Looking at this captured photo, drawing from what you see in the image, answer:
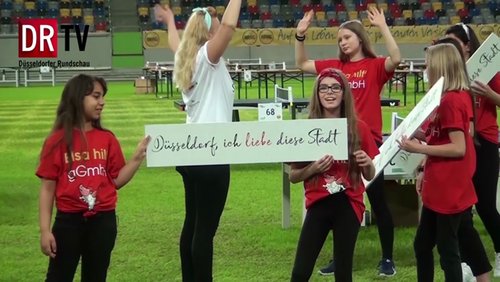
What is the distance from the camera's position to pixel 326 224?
409 cm

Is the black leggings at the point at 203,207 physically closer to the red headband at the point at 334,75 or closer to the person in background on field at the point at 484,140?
the red headband at the point at 334,75

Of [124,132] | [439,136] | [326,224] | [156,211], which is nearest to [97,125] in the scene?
[326,224]

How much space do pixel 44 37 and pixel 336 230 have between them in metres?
34.1

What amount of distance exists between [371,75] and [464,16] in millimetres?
34490

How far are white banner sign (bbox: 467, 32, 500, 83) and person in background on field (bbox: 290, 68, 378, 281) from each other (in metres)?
1.13

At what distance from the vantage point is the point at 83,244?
3.95 m

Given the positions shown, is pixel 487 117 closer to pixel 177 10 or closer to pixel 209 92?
pixel 209 92

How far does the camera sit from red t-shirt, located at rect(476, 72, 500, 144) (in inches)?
201

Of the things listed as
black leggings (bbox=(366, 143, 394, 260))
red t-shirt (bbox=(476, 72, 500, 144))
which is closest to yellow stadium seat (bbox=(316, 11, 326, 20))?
black leggings (bbox=(366, 143, 394, 260))

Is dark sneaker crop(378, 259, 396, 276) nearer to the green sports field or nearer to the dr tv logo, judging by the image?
the green sports field

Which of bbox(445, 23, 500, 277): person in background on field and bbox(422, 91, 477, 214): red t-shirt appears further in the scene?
bbox(445, 23, 500, 277): person in background on field

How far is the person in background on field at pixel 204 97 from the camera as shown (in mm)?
4293

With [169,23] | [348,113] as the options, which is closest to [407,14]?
[169,23]

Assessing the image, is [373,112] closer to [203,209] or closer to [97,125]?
[203,209]
